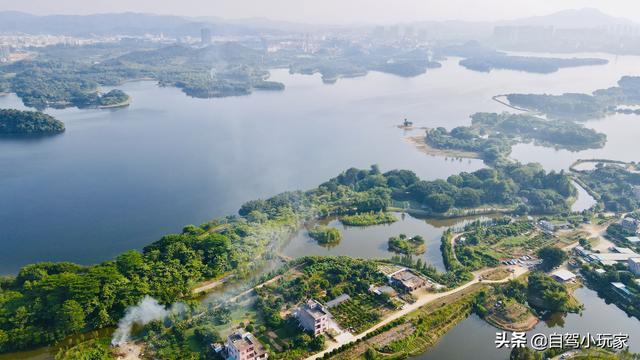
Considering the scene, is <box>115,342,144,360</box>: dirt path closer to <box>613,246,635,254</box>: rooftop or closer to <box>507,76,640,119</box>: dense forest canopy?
<box>613,246,635,254</box>: rooftop

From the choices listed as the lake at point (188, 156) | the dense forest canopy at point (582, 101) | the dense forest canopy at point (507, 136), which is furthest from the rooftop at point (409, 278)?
the dense forest canopy at point (582, 101)

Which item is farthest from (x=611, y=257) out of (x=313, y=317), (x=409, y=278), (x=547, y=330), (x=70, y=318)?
(x=70, y=318)

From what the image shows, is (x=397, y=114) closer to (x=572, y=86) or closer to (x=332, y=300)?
(x=572, y=86)

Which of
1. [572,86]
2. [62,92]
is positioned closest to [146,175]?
[62,92]

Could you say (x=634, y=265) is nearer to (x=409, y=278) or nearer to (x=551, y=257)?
(x=551, y=257)

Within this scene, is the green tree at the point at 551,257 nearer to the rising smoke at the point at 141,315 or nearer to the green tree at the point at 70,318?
the rising smoke at the point at 141,315

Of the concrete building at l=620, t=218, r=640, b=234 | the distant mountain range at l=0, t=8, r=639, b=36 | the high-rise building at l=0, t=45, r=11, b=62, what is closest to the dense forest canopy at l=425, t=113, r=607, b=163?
the concrete building at l=620, t=218, r=640, b=234
